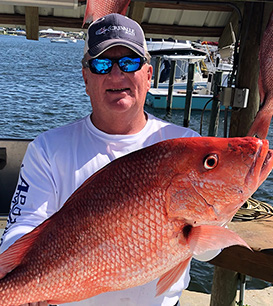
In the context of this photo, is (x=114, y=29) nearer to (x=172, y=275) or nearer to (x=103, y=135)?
(x=103, y=135)

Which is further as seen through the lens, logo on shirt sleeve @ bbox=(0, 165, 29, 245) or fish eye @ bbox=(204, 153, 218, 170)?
logo on shirt sleeve @ bbox=(0, 165, 29, 245)

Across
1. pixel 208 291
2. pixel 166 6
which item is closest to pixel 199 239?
pixel 166 6

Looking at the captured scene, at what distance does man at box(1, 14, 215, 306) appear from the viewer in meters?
1.96

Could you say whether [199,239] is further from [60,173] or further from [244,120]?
[244,120]

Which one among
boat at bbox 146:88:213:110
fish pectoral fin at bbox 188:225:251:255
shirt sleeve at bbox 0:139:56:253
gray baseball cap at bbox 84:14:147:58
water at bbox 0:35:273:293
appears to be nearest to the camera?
fish pectoral fin at bbox 188:225:251:255

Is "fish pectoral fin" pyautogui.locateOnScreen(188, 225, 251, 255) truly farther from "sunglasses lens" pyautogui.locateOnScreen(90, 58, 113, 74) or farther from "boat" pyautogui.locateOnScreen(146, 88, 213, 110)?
"boat" pyautogui.locateOnScreen(146, 88, 213, 110)

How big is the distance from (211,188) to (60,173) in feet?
2.75

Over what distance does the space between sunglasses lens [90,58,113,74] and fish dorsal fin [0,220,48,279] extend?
→ 757 millimetres

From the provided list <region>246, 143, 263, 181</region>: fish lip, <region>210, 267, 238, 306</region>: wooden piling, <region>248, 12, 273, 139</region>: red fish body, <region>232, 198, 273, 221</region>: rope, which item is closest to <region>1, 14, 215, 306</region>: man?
<region>248, 12, 273, 139</region>: red fish body

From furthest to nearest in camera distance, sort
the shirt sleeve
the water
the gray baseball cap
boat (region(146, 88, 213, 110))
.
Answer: boat (region(146, 88, 213, 110)) → the water → the gray baseball cap → the shirt sleeve

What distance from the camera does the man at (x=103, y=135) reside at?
196cm

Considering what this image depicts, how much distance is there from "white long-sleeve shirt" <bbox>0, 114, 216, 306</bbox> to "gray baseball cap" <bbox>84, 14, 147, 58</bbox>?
350 mm

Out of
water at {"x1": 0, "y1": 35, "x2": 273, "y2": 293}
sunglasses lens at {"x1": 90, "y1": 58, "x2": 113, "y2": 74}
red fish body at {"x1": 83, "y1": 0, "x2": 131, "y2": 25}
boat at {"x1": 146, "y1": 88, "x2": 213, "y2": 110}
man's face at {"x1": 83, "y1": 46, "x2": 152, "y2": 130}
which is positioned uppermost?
red fish body at {"x1": 83, "y1": 0, "x2": 131, "y2": 25}

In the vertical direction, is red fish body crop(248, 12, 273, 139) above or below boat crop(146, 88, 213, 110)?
above
